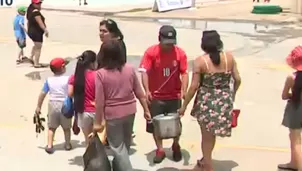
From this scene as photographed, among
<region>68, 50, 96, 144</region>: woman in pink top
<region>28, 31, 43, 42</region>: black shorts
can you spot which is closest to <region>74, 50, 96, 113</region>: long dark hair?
<region>68, 50, 96, 144</region>: woman in pink top

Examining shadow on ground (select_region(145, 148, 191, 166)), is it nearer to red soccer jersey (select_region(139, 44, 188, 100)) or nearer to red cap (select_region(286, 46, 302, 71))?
red soccer jersey (select_region(139, 44, 188, 100))

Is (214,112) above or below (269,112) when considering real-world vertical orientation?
above

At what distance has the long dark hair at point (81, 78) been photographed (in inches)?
241

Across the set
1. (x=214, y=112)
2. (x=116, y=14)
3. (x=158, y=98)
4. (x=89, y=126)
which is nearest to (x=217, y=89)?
(x=214, y=112)

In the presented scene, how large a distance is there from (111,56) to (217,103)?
1243 mm

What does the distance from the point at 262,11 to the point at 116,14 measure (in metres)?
6.25

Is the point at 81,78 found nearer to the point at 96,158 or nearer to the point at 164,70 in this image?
the point at 164,70

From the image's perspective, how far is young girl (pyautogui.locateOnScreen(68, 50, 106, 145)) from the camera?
6.12 metres

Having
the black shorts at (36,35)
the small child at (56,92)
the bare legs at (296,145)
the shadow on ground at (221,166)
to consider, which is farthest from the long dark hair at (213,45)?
the black shorts at (36,35)

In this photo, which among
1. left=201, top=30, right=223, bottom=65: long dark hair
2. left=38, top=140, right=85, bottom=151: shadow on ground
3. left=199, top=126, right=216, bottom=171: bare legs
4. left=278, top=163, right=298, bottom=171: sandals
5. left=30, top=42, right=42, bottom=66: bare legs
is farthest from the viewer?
left=30, top=42, right=42, bottom=66: bare legs

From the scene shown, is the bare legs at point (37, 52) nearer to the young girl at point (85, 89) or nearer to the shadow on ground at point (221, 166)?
the young girl at point (85, 89)

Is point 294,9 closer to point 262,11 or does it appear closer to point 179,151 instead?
point 262,11

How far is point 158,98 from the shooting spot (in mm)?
6586

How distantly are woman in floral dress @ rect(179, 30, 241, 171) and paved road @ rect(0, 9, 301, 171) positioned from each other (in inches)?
37.8
